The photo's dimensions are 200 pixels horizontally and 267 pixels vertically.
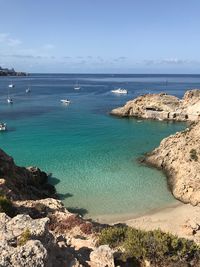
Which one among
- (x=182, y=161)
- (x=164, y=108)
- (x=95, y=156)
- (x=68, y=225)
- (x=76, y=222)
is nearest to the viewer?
(x=68, y=225)

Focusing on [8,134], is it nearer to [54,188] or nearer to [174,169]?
[54,188]

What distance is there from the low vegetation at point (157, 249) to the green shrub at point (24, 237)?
14.5 feet

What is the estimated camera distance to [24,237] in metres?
10.7

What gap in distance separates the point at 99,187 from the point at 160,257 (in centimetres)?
2077

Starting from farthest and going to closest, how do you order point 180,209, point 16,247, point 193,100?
point 193,100 < point 180,209 < point 16,247

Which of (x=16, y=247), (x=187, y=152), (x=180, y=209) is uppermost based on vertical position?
(x=16, y=247)

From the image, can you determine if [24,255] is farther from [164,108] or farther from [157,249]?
[164,108]

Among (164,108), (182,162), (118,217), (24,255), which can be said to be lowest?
(118,217)

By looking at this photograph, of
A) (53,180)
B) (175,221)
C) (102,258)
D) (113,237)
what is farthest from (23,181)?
(102,258)

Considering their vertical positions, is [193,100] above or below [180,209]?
above

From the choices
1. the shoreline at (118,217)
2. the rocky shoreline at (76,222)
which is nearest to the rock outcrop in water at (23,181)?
the rocky shoreline at (76,222)

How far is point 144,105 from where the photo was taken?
80.5m

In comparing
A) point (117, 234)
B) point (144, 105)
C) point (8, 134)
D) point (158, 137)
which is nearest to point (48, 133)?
point (8, 134)

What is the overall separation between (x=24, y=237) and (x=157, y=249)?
6034mm
